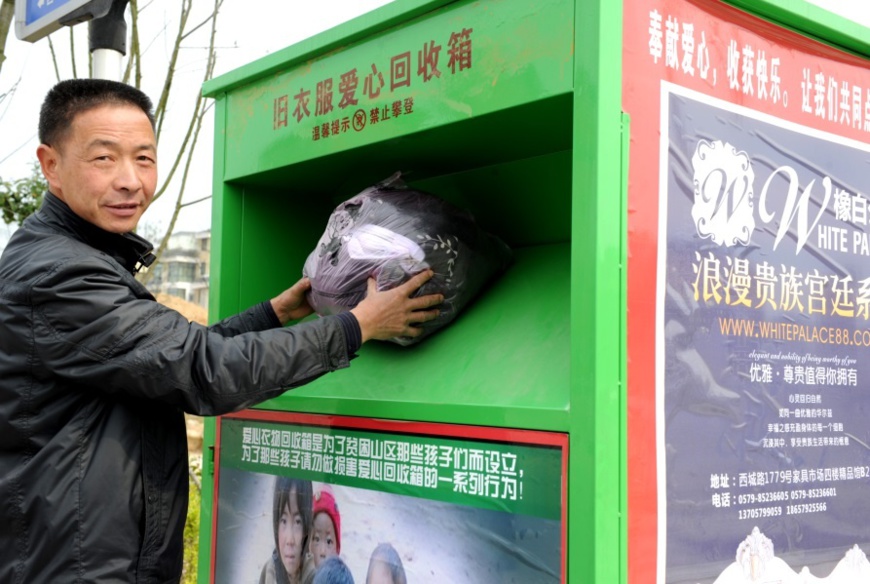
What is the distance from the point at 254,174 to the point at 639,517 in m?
1.36

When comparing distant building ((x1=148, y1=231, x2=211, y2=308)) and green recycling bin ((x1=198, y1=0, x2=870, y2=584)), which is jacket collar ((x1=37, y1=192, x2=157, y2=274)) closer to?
green recycling bin ((x1=198, y1=0, x2=870, y2=584))

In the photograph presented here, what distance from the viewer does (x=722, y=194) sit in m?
1.68

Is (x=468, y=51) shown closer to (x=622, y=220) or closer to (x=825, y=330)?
(x=622, y=220)

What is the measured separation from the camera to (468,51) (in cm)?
180

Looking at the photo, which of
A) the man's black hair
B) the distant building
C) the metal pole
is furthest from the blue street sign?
the distant building

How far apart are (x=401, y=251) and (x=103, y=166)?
632 millimetres

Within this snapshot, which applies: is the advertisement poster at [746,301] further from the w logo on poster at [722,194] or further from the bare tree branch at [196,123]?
the bare tree branch at [196,123]

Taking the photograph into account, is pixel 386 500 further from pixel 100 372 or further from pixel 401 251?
pixel 100 372

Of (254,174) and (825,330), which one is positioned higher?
(254,174)

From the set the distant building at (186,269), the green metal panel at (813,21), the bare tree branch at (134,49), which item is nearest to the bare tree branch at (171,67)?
the bare tree branch at (134,49)

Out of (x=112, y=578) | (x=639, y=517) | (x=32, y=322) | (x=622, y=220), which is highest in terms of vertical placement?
(x=622, y=220)

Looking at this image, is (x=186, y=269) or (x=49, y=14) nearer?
(x=49, y=14)

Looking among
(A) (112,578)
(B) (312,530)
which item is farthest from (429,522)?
(A) (112,578)

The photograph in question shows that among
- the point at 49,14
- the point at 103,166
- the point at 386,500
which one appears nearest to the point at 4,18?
the point at 49,14
